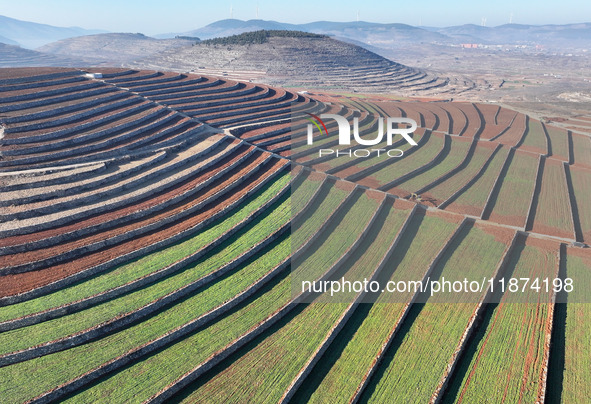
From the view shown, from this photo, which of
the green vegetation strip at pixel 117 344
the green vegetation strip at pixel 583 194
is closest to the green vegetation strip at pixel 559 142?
the green vegetation strip at pixel 583 194

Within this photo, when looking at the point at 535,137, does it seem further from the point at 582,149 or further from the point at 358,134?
the point at 358,134

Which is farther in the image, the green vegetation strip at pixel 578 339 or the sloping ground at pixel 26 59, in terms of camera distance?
the sloping ground at pixel 26 59

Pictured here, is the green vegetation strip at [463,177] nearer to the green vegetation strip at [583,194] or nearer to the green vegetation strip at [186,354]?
the green vegetation strip at [583,194]

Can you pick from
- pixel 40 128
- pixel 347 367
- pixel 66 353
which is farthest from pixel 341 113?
pixel 66 353

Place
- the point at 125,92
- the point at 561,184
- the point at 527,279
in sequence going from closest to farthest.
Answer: the point at 527,279 < the point at 561,184 < the point at 125,92

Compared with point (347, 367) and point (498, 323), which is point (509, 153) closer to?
point (498, 323)

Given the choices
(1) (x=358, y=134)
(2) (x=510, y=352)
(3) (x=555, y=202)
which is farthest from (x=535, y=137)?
(2) (x=510, y=352)
